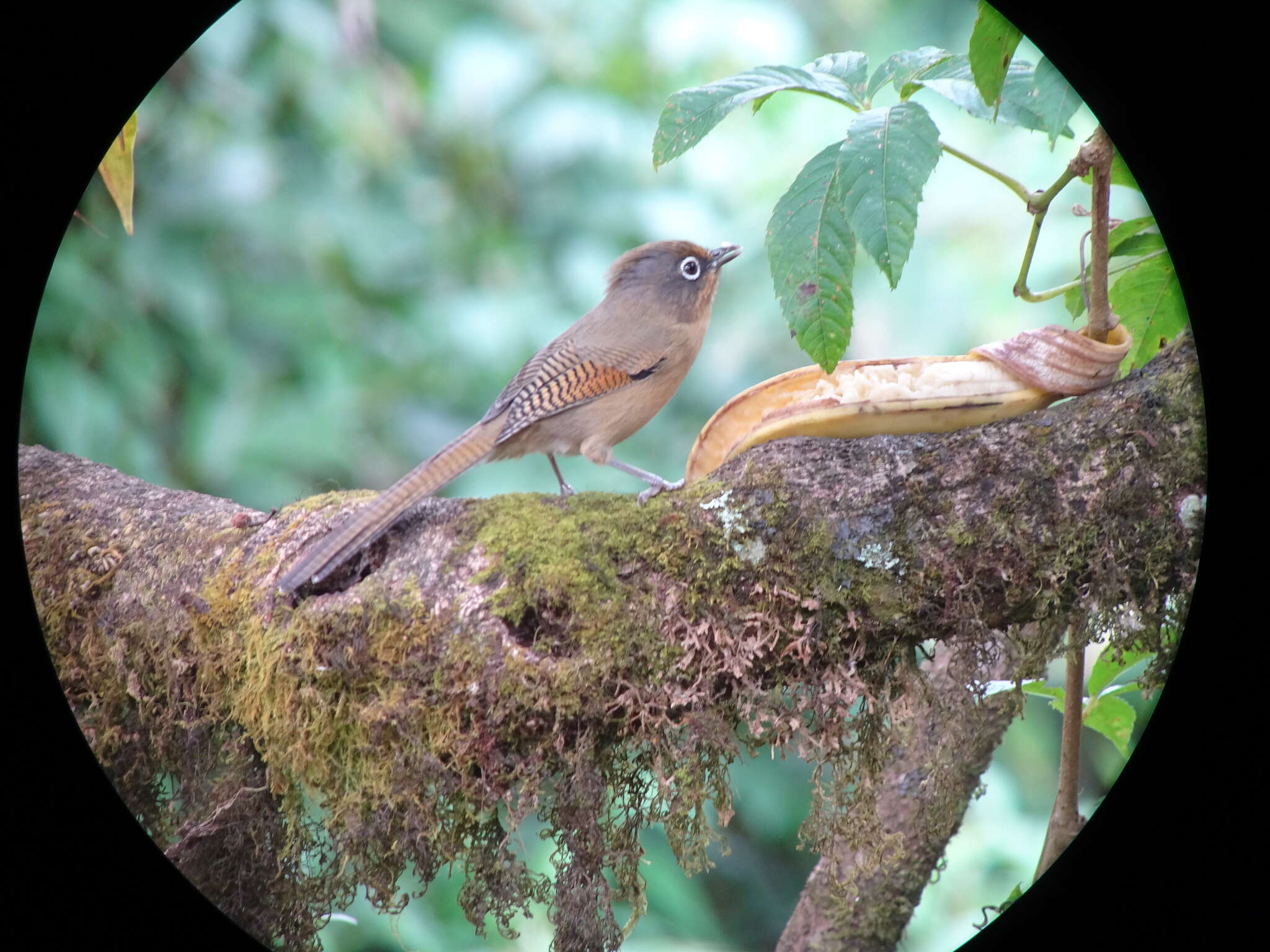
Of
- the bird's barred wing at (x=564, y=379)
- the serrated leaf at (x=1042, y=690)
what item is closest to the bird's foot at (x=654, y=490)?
the bird's barred wing at (x=564, y=379)

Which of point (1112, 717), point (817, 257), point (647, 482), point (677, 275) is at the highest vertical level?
point (677, 275)

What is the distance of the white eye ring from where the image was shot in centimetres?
267

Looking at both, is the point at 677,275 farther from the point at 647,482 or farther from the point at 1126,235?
the point at 1126,235

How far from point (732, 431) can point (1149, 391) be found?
2.46 ft

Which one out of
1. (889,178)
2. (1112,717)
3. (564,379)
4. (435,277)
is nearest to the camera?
(889,178)

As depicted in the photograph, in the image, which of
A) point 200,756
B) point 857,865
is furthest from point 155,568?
point 857,865

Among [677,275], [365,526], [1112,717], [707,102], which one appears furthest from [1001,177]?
[365,526]

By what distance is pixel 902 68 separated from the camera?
69.0 inches

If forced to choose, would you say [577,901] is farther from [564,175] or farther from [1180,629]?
[564,175]

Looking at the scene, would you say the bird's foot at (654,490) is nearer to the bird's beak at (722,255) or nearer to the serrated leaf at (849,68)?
the serrated leaf at (849,68)

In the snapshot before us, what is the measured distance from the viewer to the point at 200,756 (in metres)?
1.92

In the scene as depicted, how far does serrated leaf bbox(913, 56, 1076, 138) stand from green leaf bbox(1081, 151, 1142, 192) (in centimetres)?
17

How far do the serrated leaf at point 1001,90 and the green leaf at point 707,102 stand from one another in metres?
0.19

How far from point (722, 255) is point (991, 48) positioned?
108 cm
